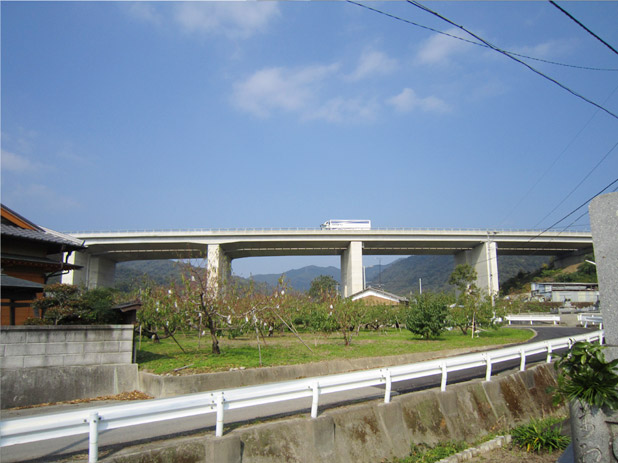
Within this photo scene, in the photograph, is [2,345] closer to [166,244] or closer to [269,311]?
[269,311]

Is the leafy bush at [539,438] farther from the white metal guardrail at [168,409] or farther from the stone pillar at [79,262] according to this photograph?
the stone pillar at [79,262]

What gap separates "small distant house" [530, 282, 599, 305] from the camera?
66.3 meters

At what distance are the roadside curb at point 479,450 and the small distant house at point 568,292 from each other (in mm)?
66058

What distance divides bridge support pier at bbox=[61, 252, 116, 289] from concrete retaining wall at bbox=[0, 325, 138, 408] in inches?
2085

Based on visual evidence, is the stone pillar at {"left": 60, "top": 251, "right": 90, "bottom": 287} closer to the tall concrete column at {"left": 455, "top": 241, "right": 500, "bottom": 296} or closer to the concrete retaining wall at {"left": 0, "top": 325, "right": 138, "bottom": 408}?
the concrete retaining wall at {"left": 0, "top": 325, "right": 138, "bottom": 408}

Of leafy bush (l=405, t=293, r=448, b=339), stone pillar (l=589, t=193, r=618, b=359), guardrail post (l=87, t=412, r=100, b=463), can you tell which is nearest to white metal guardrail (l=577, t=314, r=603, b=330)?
leafy bush (l=405, t=293, r=448, b=339)

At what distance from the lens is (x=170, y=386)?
33.8 ft

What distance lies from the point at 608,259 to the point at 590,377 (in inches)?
64.5

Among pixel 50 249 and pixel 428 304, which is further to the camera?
pixel 428 304

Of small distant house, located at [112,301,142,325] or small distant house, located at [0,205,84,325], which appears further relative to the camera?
small distant house, located at [0,205,84,325]

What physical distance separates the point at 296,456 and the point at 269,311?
42.2 ft

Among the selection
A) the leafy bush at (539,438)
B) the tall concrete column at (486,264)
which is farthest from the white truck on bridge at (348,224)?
the leafy bush at (539,438)

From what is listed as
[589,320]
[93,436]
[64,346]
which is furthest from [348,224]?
[93,436]

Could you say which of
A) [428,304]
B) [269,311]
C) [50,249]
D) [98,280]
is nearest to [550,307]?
[428,304]
